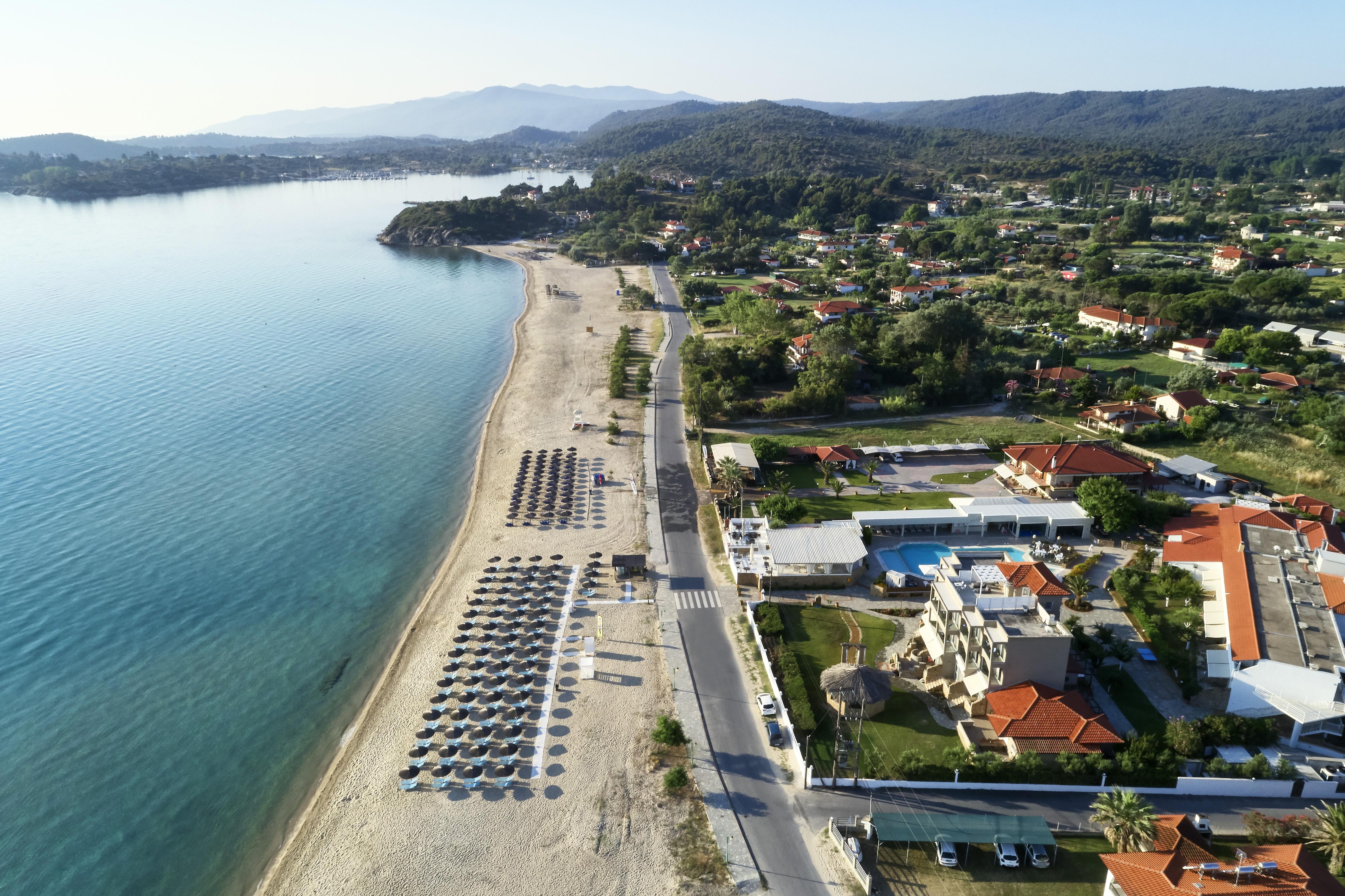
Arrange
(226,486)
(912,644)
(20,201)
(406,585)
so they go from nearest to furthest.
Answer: (912,644) < (406,585) < (226,486) < (20,201)

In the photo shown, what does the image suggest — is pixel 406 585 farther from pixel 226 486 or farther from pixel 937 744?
pixel 937 744

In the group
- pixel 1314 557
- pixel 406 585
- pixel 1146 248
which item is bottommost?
pixel 406 585

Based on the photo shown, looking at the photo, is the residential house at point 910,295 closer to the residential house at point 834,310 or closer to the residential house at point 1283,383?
the residential house at point 834,310

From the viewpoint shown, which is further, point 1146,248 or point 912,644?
point 1146,248

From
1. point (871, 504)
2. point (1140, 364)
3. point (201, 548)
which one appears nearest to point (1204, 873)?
point (871, 504)

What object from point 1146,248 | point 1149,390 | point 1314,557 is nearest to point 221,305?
point 1149,390

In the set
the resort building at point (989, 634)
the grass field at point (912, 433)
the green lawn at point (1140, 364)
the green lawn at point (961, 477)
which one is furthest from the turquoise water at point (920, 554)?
the green lawn at point (1140, 364)

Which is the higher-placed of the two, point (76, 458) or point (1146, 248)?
point (1146, 248)
